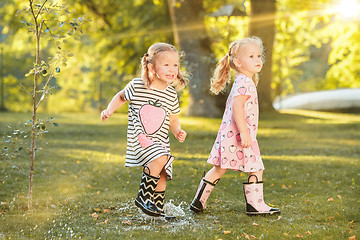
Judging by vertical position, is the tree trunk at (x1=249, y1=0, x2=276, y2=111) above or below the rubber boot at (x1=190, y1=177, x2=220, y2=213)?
above

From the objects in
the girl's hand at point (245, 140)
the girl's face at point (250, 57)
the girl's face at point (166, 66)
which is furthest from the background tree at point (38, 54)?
the girl's hand at point (245, 140)

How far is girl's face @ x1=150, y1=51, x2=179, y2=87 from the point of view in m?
4.40

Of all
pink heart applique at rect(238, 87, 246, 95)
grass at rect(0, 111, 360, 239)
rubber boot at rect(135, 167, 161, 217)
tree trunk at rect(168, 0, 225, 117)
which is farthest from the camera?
tree trunk at rect(168, 0, 225, 117)

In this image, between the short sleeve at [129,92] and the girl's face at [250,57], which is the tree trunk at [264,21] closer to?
the girl's face at [250,57]

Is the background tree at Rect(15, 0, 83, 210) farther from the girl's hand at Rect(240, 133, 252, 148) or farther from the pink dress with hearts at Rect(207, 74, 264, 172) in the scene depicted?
the girl's hand at Rect(240, 133, 252, 148)

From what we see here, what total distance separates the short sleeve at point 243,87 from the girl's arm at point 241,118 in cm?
3

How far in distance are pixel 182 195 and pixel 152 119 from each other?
161 cm

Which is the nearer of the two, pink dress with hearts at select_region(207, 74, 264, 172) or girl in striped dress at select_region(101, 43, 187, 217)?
girl in striped dress at select_region(101, 43, 187, 217)

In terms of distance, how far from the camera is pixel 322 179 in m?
6.86

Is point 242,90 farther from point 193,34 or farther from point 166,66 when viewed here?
point 193,34

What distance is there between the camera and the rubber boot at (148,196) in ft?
14.3

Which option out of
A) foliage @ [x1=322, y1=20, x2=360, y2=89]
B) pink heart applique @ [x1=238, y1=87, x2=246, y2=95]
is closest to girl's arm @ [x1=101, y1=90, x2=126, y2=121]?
pink heart applique @ [x1=238, y1=87, x2=246, y2=95]

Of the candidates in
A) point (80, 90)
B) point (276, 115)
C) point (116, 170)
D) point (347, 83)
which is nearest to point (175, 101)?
point (116, 170)

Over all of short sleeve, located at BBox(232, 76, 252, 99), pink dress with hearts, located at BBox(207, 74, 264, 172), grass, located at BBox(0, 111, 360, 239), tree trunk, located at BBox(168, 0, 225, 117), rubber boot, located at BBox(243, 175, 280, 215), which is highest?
tree trunk, located at BBox(168, 0, 225, 117)
